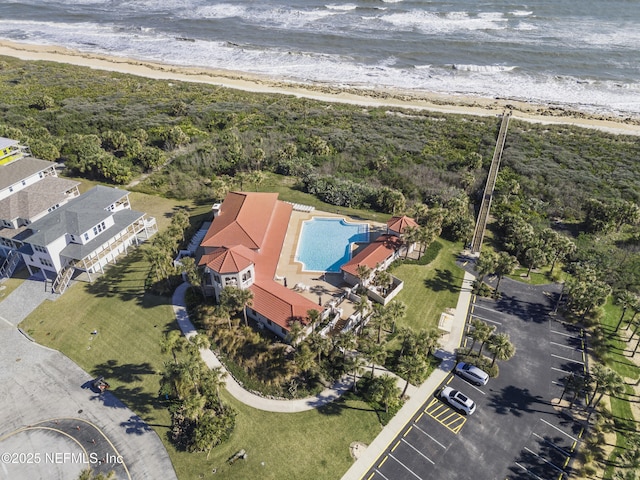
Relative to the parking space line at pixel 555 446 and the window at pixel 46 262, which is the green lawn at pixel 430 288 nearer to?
the parking space line at pixel 555 446

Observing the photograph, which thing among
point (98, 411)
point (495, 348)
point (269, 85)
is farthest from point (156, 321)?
point (269, 85)

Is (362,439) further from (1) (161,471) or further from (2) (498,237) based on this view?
(2) (498,237)

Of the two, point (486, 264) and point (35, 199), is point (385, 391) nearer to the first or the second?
point (486, 264)

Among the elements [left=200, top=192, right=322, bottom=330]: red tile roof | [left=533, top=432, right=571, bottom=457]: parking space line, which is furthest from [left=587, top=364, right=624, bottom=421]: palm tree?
[left=200, top=192, right=322, bottom=330]: red tile roof

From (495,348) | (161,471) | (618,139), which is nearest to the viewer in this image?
(161,471)

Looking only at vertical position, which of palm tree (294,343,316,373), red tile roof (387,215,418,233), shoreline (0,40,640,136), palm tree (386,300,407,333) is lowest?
palm tree (294,343,316,373)

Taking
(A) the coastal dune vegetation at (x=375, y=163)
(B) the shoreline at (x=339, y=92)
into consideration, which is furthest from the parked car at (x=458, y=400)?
(B) the shoreline at (x=339, y=92)

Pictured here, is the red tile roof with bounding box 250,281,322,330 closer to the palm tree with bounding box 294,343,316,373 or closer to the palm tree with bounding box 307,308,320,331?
the palm tree with bounding box 307,308,320,331

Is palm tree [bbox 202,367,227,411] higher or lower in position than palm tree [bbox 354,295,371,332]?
lower
